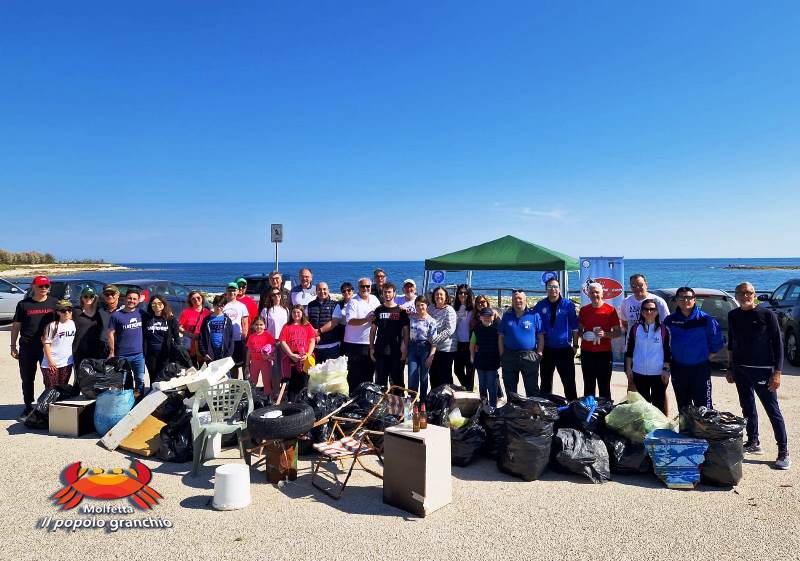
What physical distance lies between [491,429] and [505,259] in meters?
5.33

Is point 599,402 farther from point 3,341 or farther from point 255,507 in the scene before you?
point 3,341

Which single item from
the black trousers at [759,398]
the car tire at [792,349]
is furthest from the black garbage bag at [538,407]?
the car tire at [792,349]

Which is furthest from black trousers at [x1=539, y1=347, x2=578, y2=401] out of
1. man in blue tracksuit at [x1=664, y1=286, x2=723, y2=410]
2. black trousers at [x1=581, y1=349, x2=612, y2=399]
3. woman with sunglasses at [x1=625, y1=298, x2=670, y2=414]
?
man in blue tracksuit at [x1=664, y1=286, x2=723, y2=410]

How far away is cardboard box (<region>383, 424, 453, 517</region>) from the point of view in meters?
3.71

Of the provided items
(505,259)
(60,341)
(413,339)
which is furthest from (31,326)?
(505,259)

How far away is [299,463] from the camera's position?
16.0ft

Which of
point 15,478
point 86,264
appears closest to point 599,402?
point 15,478

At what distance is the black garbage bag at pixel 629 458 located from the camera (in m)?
4.44

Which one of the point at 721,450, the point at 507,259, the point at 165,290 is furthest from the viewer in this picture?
the point at 165,290

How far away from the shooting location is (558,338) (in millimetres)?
5895

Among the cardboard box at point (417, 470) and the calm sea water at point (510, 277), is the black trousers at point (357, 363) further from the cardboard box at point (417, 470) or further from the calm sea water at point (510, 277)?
the calm sea water at point (510, 277)

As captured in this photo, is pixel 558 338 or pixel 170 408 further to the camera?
pixel 558 338

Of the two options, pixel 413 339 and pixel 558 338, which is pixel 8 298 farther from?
pixel 558 338

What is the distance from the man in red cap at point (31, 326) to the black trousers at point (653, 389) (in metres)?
6.67
